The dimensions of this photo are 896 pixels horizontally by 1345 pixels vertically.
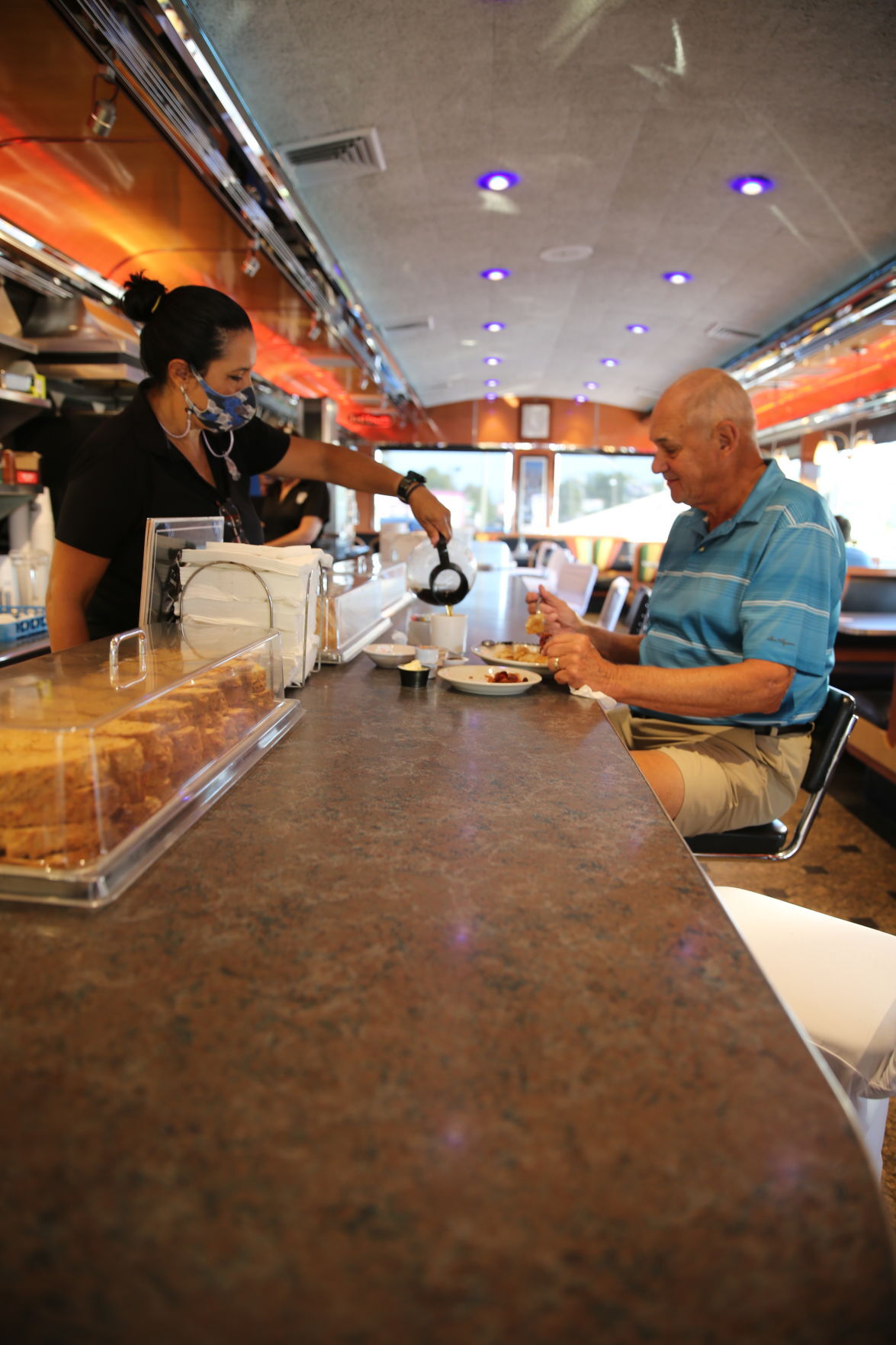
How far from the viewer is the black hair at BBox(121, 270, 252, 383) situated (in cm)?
173

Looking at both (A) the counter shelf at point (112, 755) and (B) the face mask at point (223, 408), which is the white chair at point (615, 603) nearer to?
(B) the face mask at point (223, 408)

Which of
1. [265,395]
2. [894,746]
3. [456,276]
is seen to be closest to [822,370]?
[456,276]

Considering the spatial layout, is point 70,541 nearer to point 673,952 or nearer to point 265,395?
point 673,952

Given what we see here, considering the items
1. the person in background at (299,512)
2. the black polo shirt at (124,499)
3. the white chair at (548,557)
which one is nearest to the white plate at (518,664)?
the black polo shirt at (124,499)

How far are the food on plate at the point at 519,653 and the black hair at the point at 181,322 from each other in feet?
3.20

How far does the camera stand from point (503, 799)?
1046mm

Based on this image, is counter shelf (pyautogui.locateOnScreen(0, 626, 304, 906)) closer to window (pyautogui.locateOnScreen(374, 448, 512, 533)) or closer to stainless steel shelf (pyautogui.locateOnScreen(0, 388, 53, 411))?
stainless steel shelf (pyautogui.locateOnScreen(0, 388, 53, 411))

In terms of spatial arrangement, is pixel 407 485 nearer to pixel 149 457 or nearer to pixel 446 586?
pixel 446 586

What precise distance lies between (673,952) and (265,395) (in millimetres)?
6778

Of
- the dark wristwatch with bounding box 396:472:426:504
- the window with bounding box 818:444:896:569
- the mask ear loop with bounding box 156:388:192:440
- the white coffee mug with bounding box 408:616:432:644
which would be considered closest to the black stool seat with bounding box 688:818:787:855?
the white coffee mug with bounding box 408:616:432:644

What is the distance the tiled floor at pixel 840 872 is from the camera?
2.83 m

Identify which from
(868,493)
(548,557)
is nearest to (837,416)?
(868,493)

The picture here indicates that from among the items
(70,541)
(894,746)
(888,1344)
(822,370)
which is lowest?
(894,746)

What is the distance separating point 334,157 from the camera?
14.2ft
